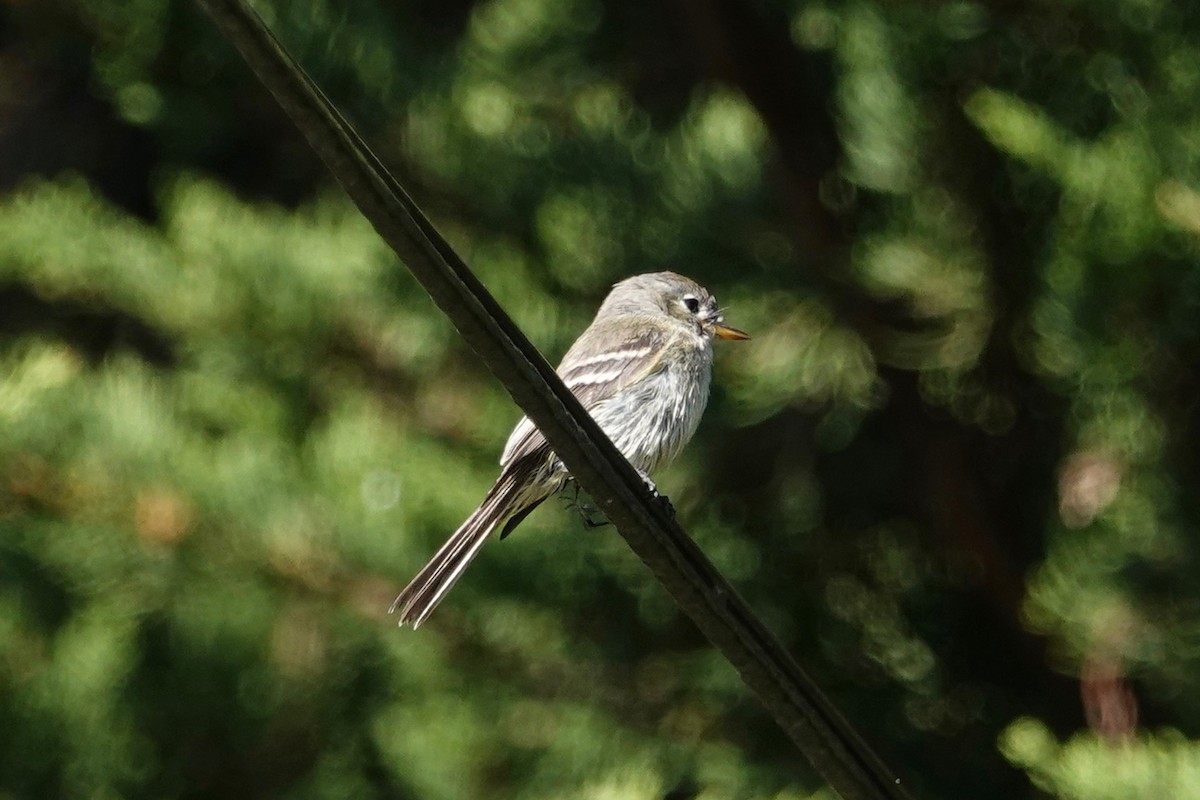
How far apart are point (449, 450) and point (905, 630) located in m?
1.27

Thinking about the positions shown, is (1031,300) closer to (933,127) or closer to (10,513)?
(933,127)

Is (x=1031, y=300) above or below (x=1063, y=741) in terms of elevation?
Result: above

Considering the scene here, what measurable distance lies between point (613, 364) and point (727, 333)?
0.26m

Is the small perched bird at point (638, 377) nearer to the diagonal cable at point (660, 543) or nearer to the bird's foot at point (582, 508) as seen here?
the bird's foot at point (582, 508)

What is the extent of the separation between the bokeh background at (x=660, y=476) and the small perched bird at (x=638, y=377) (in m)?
0.17

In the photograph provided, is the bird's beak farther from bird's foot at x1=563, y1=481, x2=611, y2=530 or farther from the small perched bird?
bird's foot at x1=563, y1=481, x2=611, y2=530

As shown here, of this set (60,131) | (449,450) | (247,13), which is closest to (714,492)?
(449,450)

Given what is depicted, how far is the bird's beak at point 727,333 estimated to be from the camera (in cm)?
349

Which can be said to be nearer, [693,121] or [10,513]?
[10,513]

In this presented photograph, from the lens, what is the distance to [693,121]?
3.89 meters

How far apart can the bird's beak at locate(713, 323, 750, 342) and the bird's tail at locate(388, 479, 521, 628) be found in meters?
0.69

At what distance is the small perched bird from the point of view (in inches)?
124

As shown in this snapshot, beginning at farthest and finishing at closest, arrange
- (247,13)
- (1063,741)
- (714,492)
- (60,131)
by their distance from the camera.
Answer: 1. (60,131)
2. (714,492)
3. (1063,741)
4. (247,13)

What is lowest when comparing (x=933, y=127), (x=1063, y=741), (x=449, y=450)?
(x=1063, y=741)
